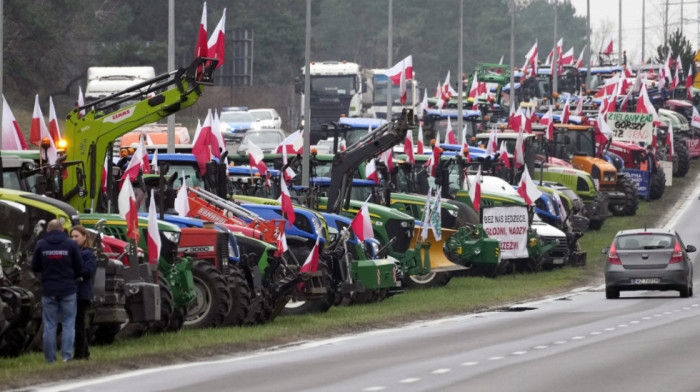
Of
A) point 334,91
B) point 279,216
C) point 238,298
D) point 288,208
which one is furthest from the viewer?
point 334,91

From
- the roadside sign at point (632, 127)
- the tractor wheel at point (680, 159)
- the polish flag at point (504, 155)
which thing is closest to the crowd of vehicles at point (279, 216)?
the polish flag at point (504, 155)

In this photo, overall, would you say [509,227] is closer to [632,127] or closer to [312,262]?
[312,262]

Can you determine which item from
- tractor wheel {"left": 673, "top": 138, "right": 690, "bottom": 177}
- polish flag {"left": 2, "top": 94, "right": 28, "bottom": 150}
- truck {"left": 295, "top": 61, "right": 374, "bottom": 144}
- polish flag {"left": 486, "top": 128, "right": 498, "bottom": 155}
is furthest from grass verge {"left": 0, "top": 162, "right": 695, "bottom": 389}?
tractor wheel {"left": 673, "top": 138, "right": 690, "bottom": 177}

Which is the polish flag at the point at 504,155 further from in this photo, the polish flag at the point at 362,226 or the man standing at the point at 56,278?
the man standing at the point at 56,278

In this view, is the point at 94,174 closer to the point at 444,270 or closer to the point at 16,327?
the point at 16,327

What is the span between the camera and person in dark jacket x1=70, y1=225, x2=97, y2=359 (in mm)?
18531

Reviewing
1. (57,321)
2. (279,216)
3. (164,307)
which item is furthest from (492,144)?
(57,321)

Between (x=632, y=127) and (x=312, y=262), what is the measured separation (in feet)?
133

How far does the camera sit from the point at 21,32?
68.2 metres

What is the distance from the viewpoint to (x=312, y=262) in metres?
26.2

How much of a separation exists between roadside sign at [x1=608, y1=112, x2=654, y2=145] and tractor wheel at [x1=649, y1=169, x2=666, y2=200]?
1417 millimetres

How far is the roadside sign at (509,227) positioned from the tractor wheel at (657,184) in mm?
25102

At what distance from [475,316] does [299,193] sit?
536 cm

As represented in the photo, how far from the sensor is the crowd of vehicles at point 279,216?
20.6 metres
